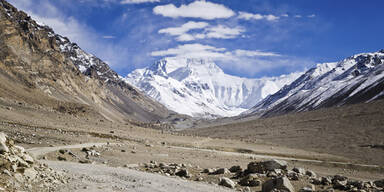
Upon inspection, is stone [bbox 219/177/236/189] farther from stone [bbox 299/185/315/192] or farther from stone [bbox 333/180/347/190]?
stone [bbox 333/180/347/190]

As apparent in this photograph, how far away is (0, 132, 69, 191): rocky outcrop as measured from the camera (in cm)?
1628

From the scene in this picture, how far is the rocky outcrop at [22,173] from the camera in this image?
16281 millimetres

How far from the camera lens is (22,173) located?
17594 mm

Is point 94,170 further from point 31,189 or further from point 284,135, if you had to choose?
point 284,135

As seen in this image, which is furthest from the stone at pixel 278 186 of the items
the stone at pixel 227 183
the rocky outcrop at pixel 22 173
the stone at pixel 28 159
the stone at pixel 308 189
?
the stone at pixel 28 159

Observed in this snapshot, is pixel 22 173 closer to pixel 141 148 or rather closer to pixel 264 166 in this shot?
pixel 264 166

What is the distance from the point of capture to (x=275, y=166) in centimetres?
2736

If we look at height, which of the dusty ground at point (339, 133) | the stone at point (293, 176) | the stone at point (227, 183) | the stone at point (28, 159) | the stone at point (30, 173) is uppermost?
the dusty ground at point (339, 133)

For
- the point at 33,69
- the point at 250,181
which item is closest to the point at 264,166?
the point at 250,181

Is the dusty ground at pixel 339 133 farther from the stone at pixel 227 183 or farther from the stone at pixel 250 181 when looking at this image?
the stone at pixel 227 183

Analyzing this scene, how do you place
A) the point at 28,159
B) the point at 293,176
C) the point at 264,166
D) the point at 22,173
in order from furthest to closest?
the point at 264,166 < the point at 293,176 < the point at 28,159 < the point at 22,173

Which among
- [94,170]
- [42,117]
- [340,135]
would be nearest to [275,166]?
[94,170]

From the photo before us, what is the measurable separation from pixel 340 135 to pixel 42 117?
232ft

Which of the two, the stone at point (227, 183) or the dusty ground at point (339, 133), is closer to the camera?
the stone at point (227, 183)
